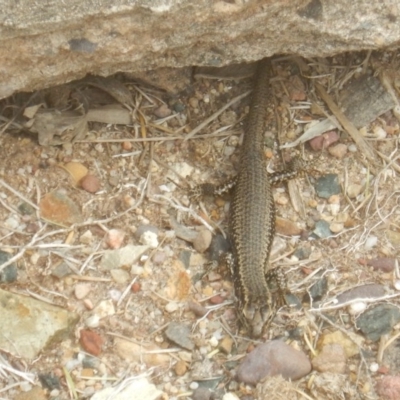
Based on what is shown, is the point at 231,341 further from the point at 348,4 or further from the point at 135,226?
the point at 348,4

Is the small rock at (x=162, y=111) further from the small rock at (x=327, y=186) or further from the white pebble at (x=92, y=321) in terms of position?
the white pebble at (x=92, y=321)

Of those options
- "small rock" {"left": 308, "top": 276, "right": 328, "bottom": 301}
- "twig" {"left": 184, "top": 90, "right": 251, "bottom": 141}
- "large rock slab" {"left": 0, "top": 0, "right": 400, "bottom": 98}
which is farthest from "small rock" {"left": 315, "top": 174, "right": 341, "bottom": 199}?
"large rock slab" {"left": 0, "top": 0, "right": 400, "bottom": 98}

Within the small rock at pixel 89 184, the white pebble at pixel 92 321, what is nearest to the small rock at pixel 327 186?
the small rock at pixel 89 184

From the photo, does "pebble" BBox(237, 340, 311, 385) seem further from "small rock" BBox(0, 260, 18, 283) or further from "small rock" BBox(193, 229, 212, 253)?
"small rock" BBox(0, 260, 18, 283)

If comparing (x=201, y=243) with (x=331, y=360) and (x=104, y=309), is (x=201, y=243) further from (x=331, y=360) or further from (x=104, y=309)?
(x=331, y=360)

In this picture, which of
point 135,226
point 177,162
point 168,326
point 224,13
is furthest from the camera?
point 177,162

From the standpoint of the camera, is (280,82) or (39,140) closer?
(39,140)

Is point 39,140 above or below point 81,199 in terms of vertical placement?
above

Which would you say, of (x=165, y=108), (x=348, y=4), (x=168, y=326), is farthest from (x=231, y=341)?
(x=348, y=4)
